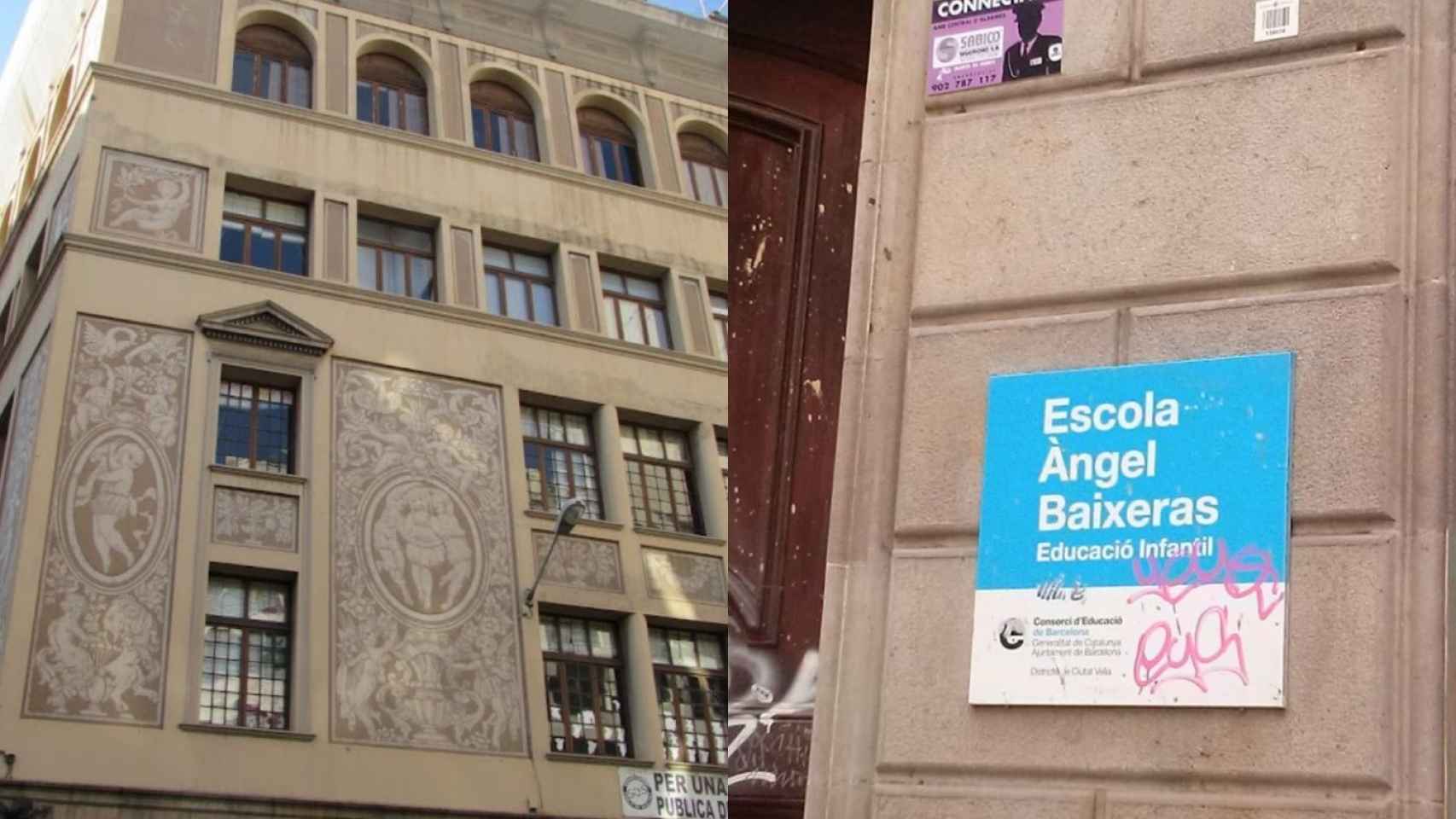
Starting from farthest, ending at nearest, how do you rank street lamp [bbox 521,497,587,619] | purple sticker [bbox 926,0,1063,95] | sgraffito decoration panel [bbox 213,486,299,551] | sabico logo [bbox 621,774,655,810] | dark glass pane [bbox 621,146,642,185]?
dark glass pane [bbox 621,146,642,185] → street lamp [bbox 521,497,587,619] → sabico logo [bbox 621,774,655,810] → sgraffito decoration panel [bbox 213,486,299,551] → purple sticker [bbox 926,0,1063,95]

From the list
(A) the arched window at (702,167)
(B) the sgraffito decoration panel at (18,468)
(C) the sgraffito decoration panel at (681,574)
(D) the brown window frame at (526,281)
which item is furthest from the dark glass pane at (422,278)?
(B) the sgraffito decoration panel at (18,468)

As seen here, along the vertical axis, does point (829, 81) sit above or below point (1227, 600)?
above

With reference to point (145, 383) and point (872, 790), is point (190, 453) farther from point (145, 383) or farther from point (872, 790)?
point (872, 790)

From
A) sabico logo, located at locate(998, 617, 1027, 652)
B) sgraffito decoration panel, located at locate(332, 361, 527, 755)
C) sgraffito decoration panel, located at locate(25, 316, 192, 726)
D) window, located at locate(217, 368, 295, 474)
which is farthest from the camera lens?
window, located at locate(217, 368, 295, 474)

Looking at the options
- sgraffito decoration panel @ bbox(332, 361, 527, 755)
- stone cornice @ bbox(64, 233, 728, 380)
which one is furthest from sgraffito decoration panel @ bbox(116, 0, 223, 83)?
sgraffito decoration panel @ bbox(332, 361, 527, 755)

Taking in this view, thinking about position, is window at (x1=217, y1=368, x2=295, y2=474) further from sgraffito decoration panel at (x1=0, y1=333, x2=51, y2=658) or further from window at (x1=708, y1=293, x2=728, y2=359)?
window at (x1=708, y1=293, x2=728, y2=359)

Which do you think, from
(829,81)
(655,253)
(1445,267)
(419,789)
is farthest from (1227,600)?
(655,253)

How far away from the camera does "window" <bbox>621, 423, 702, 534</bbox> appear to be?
974cm

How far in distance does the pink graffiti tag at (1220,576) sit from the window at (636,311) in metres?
6.52

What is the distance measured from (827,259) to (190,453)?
19.1 ft

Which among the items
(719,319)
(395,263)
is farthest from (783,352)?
(395,263)

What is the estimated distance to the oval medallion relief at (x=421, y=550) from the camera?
9328 millimetres

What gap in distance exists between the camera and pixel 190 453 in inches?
372

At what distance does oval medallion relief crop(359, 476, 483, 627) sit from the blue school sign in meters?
5.96
